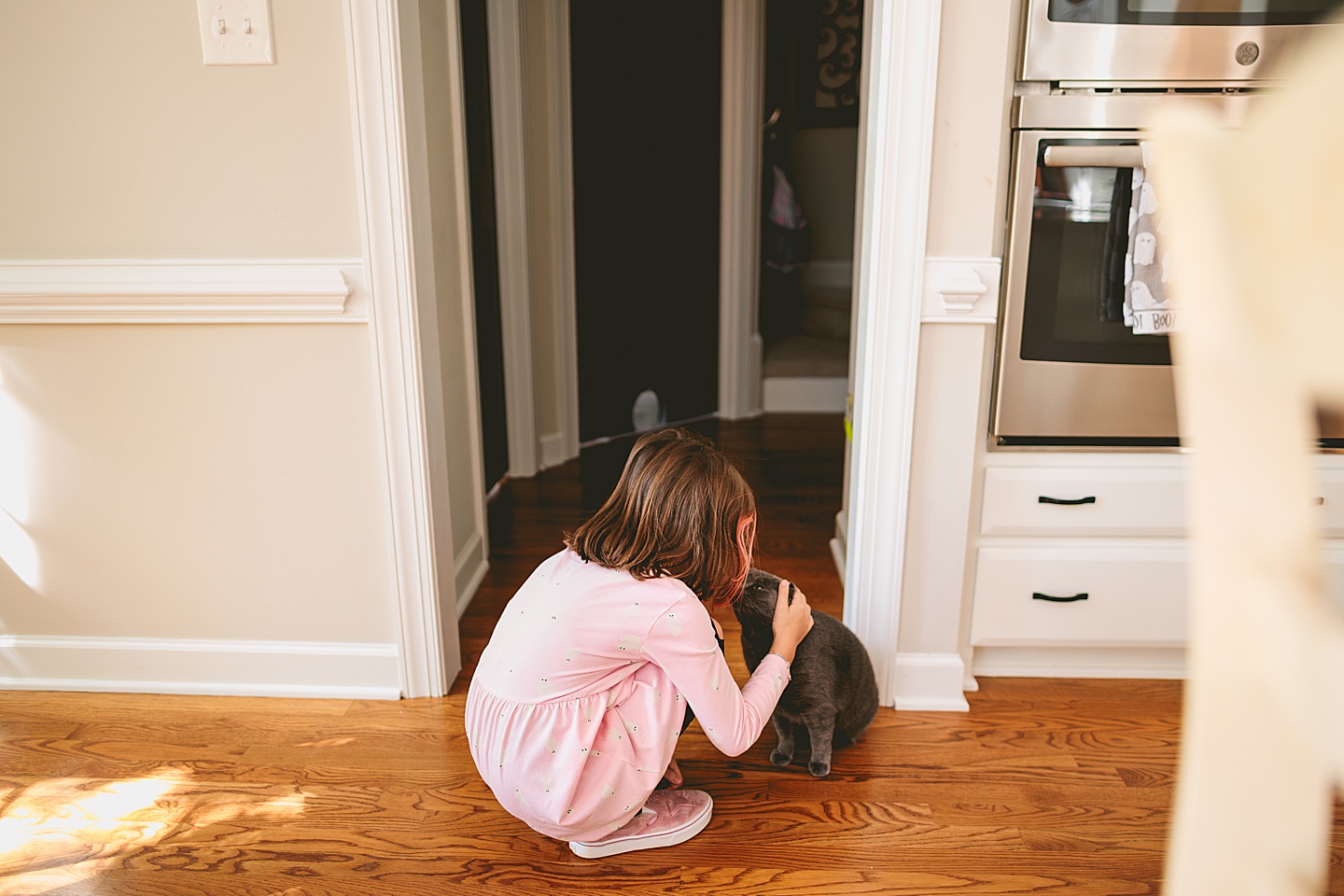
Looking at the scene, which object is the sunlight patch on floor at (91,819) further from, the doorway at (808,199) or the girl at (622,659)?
the doorway at (808,199)

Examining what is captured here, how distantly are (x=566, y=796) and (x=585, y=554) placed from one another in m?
0.35

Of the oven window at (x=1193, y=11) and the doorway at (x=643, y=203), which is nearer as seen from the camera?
the oven window at (x=1193, y=11)

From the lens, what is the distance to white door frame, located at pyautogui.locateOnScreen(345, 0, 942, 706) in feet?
5.28

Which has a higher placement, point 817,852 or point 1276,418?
point 1276,418

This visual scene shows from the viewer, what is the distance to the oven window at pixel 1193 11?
5.28 ft

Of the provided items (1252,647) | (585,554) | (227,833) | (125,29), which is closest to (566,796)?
(585,554)

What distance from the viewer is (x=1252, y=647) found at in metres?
0.42

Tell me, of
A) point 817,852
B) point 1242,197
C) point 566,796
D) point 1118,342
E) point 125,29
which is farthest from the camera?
point 1118,342

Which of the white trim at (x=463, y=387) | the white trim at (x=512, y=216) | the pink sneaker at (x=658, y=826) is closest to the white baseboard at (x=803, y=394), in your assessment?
the white trim at (x=512, y=216)

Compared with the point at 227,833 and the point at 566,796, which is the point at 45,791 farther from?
the point at 566,796

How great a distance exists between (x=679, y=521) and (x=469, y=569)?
3.97 feet

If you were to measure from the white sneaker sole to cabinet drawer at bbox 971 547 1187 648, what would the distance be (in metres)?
0.77

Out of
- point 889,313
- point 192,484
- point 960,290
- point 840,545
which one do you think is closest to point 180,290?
point 192,484

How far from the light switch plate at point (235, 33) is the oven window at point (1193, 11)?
1.35 metres
